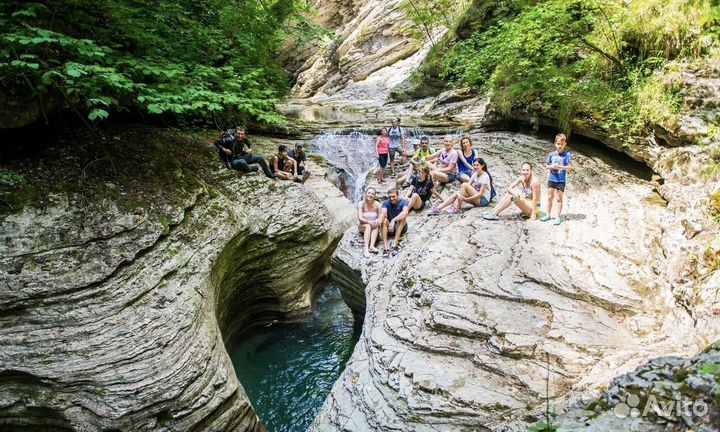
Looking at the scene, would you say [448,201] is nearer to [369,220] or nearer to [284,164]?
[369,220]

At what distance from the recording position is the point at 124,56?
6.64 meters

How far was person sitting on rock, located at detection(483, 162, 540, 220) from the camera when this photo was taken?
7.68m

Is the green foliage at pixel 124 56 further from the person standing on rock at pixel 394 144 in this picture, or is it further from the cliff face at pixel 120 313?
the person standing on rock at pixel 394 144

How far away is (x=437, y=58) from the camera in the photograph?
22312mm

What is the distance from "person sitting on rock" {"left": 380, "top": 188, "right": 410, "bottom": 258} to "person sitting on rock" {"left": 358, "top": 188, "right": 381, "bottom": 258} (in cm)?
24

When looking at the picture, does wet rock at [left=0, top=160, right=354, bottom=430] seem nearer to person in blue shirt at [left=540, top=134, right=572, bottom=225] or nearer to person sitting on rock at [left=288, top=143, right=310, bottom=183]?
person sitting on rock at [left=288, top=143, right=310, bottom=183]

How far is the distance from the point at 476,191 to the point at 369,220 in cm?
241

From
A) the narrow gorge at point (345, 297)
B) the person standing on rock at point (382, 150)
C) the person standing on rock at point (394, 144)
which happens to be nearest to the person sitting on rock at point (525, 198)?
the narrow gorge at point (345, 297)

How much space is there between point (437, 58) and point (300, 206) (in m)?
16.4

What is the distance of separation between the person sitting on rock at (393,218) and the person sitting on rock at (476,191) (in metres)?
1.18

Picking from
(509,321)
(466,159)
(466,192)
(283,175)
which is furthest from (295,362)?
(466,159)

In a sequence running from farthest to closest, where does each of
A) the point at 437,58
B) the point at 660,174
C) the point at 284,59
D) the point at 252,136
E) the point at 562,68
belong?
1. the point at 284,59
2. the point at 437,58
3. the point at 252,136
4. the point at 562,68
5. the point at 660,174

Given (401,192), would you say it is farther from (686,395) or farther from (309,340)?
(686,395)

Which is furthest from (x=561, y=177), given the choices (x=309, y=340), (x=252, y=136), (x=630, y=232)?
(x=252, y=136)
